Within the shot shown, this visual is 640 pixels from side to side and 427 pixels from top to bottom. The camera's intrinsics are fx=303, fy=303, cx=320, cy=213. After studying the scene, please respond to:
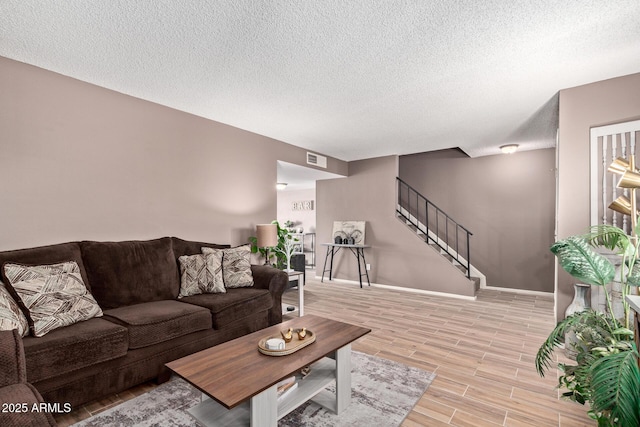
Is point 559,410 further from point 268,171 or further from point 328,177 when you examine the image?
point 328,177

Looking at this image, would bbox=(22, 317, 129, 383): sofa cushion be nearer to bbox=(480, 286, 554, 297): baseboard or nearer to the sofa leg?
the sofa leg

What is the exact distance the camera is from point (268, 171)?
4746 mm

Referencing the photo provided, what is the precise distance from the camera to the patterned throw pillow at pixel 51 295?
6.70 ft

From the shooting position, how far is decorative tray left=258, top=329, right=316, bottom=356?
6.02ft

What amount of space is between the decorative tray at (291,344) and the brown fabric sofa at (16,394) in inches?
38.6

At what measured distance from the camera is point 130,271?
2.87 meters

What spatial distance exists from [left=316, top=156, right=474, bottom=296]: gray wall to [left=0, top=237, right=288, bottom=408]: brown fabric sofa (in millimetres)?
3100

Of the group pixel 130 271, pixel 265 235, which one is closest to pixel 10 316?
pixel 130 271

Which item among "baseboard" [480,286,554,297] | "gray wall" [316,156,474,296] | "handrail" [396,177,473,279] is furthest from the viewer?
"handrail" [396,177,473,279]

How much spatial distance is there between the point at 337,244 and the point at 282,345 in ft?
14.7

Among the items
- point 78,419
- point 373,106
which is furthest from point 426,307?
point 78,419

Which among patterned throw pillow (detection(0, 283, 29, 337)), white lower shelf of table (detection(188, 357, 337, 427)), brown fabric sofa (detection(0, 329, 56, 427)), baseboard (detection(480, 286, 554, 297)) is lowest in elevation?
baseboard (detection(480, 286, 554, 297))

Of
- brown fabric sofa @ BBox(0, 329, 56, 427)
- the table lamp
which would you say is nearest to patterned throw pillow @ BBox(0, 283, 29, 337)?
brown fabric sofa @ BBox(0, 329, 56, 427)

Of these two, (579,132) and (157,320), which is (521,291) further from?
(157,320)
